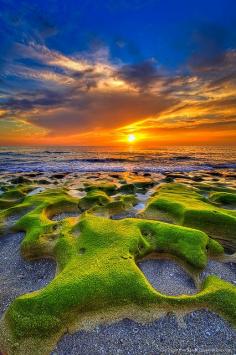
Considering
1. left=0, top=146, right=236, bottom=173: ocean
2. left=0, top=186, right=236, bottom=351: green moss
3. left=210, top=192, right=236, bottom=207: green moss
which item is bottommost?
left=0, top=146, right=236, bottom=173: ocean

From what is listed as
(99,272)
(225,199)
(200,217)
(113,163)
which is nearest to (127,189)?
(225,199)

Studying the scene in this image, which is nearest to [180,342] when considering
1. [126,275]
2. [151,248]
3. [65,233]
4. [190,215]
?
[126,275]

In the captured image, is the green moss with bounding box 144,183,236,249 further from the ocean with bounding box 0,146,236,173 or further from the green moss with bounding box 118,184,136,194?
the ocean with bounding box 0,146,236,173

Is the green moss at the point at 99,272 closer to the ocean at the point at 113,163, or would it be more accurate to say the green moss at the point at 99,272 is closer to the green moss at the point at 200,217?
the green moss at the point at 200,217

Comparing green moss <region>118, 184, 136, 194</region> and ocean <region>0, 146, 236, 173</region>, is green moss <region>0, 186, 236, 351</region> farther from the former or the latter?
ocean <region>0, 146, 236, 173</region>

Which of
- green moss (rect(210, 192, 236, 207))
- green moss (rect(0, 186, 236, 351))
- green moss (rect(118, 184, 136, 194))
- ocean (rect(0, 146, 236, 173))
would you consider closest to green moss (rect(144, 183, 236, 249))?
green moss (rect(0, 186, 236, 351))

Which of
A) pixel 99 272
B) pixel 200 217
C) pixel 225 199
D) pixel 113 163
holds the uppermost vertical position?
pixel 99 272

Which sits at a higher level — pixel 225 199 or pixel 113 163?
pixel 225 199

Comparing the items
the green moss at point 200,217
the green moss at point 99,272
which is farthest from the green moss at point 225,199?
the green moss at point 99,272

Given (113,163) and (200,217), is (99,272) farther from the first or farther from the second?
(113,163)

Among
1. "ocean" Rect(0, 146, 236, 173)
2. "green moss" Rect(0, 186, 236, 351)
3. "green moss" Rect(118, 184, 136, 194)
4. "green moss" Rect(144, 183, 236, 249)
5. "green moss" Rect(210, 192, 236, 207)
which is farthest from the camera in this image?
"ocean" Rect(0, 146, 236, 173)

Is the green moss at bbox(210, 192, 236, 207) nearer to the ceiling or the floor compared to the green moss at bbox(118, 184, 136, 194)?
nearer to the ceiling

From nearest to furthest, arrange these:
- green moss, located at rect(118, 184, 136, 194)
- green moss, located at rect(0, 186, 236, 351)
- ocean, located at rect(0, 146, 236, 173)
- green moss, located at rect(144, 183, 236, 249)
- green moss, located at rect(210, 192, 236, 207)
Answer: green moss, located at rect(0, 186, 236, 351)
green moss, located at rect(144, 183, 236, 249)
green moss, located at rect(210, 192, 236, 207)
green moss, located at rect(118, 184, 136, 194)
ocean, located at rect(0, 146, 236, 173)

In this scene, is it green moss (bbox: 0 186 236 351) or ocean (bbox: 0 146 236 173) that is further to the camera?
ocean (bbox: 0 146 236 173)
